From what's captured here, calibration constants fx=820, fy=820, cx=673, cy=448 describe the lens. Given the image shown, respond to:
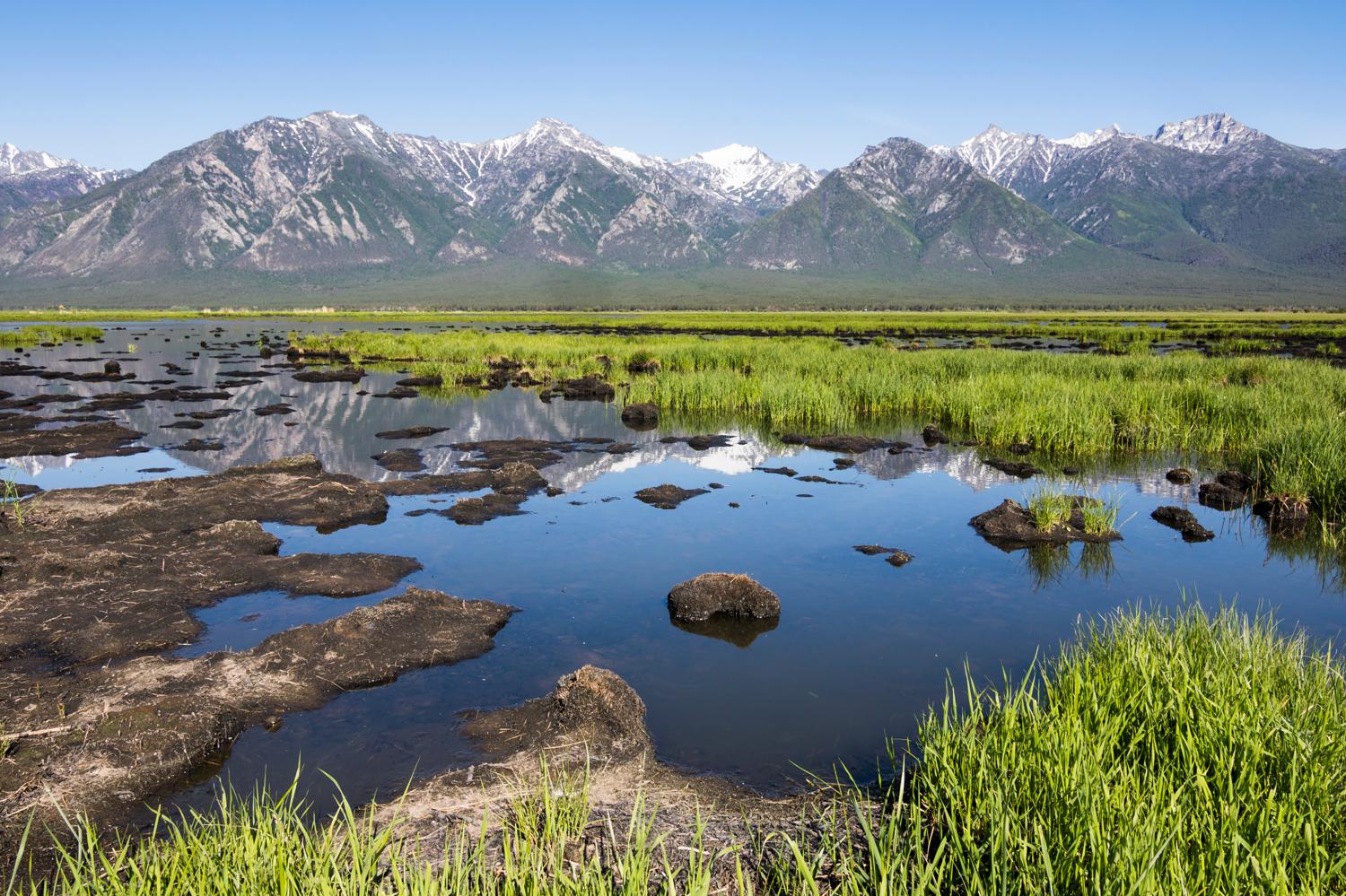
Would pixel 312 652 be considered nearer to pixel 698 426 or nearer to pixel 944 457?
pixel 944 457

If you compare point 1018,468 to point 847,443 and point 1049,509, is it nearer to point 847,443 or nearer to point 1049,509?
point 847,443

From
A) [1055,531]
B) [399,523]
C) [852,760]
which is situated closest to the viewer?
[852,760]

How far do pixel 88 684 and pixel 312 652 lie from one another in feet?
7.42

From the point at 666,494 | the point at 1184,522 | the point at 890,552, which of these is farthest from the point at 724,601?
the point at 1184,522

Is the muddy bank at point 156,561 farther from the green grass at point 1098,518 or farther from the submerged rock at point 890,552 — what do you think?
the green grass at point 1098,518

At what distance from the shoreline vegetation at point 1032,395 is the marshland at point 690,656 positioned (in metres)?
0.21

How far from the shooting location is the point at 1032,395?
2816 cm

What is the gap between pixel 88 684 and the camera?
9039 millimetres

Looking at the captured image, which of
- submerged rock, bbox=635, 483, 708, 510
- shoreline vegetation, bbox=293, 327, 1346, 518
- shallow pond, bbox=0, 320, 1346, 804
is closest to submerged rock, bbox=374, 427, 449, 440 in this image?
shallow pond, bbox=0, 320, 1346, 804

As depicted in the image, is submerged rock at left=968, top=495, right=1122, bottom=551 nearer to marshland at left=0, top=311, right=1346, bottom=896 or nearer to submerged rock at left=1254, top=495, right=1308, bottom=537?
marshland at left=0, top=311, right=1346, bottom=896

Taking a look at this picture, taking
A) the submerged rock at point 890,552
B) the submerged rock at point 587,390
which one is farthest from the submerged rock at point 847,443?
the submerged rock at point 587,390

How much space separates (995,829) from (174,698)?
26.7 ft

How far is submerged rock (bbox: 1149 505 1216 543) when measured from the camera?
656 inches

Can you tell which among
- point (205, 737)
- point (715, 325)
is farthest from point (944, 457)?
point (715, 325)
